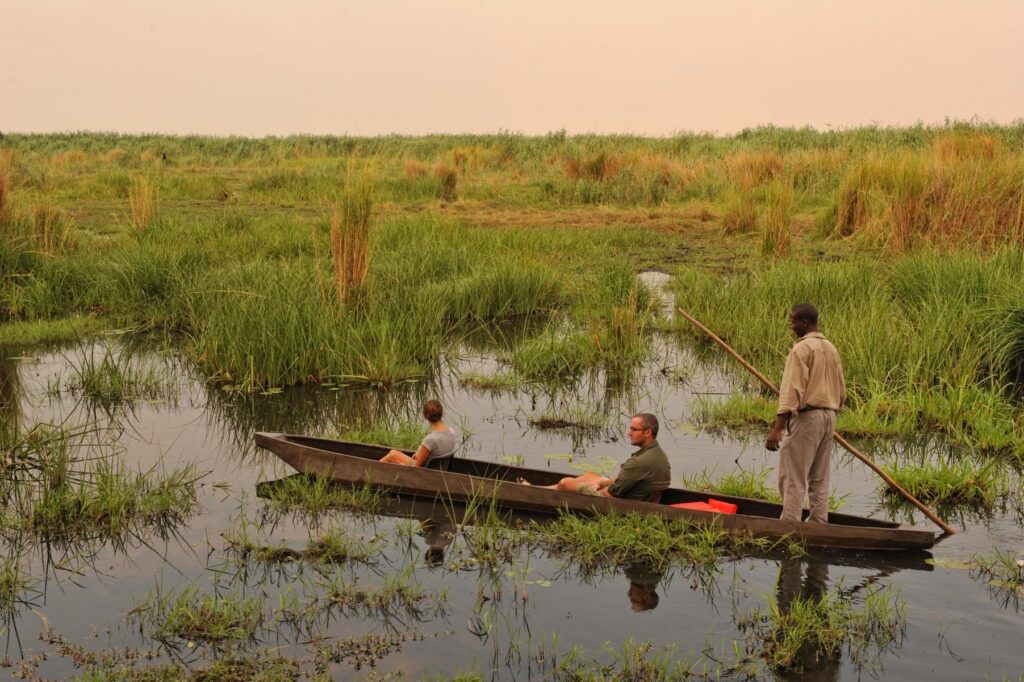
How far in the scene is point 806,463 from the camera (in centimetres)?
673

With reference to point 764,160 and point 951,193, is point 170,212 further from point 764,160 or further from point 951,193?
point 951,193

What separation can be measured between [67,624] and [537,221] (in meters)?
18.1

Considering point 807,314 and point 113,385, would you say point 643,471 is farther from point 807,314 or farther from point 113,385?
point 113,385

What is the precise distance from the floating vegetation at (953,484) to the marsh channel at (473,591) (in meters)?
0.18

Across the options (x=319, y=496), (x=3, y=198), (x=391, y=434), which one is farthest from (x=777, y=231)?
(x=3, y=198)

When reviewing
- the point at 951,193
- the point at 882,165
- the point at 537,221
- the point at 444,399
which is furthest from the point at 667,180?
the point at 444,399

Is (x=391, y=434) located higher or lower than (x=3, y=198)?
lower

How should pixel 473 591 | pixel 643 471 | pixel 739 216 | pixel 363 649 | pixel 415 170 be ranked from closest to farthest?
1. pixel 363 649
2. pixel 473 591
3. pixel 643 471
4. pixel 739 216
5. pixel 415 170

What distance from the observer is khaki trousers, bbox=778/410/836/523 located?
21.9 feet

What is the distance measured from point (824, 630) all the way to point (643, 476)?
72.5 inches

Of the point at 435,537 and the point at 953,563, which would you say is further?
the point at 435,537

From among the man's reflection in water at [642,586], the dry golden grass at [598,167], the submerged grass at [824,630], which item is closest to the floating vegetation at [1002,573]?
the submerged grass at [824,630]

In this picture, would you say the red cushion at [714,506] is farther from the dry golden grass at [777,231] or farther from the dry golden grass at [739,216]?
the dry golden grass at [739,216]

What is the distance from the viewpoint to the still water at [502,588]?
17.8 ft
